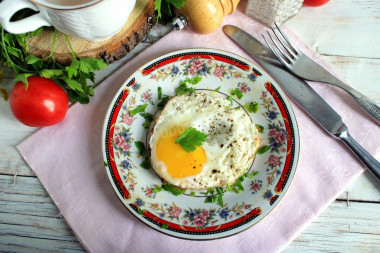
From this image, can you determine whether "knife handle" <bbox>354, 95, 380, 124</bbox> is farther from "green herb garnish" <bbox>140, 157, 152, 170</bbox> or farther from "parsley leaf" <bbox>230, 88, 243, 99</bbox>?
"green herb garnish" <bbox>140, 157, 152, 170</bbox>

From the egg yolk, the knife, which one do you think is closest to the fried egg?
the egg yolk

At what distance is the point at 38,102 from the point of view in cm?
167

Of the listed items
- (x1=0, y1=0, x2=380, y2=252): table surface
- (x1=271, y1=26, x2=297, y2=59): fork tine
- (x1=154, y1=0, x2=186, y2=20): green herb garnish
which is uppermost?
(x1=154, y1=0, x2=186, y2=20): green herb garnish

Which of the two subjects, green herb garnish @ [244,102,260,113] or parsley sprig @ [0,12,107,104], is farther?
green herb garnish @ [244,102,260,113]

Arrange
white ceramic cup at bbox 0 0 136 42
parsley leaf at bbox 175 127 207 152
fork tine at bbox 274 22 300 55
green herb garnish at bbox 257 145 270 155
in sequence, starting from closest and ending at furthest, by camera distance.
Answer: white ceramic cup at bbox 0 0 136 42 → parsley leaf at bbox 175 127 207 152 → green herb garnish at bbox 257 145 270 155 → fork tine at bbox 274 22 300 55

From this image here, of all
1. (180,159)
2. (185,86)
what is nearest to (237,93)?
(185,86)

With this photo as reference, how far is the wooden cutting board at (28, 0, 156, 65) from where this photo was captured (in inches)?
67.9

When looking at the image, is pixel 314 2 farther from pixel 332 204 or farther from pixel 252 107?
pixel 332 204

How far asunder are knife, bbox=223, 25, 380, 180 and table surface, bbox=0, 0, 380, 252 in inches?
6.5

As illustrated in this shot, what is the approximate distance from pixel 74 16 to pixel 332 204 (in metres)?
1.57

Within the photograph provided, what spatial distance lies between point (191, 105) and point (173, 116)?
11 centimetres

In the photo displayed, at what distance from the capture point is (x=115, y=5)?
4.59 ft

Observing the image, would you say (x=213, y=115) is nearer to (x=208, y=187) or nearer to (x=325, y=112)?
(x=208, y=187)

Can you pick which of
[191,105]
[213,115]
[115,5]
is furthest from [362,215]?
[115,5]
